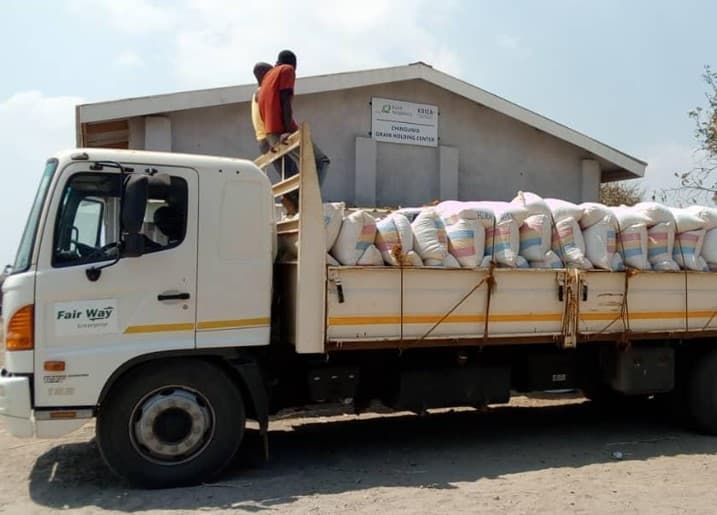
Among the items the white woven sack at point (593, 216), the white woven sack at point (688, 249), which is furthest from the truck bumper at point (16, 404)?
the white woven sack at point (688, 249)

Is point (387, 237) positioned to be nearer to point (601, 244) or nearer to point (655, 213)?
point (601, 244)

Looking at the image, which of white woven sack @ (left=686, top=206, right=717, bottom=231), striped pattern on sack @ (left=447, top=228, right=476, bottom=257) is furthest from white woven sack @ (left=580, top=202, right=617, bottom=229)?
striped pattern on sack @ (left=447, top=228, right=476, bottom=257)

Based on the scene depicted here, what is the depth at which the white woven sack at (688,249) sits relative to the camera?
23.1 ft

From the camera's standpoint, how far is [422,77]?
10445 mm

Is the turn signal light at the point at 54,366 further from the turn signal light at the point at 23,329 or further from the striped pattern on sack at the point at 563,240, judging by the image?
the striped pattern on sack at the point at 563,240

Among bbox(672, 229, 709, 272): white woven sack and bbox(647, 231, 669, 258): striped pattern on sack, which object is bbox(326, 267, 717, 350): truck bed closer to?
bbox(672, 229, 709, 272): white woven sack

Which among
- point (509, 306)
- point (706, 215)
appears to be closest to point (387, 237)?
point (509, 306)

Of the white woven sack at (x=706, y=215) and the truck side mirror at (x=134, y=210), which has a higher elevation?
the white woven sack at (x=706, y=215)

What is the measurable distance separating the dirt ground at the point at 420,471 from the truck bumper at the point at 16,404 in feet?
1.99

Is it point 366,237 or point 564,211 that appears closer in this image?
point 366,237

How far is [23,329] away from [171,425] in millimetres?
1310

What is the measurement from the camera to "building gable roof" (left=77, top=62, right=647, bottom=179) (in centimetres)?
875

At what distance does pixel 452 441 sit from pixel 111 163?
14.3ft

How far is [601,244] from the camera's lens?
21.8ft
